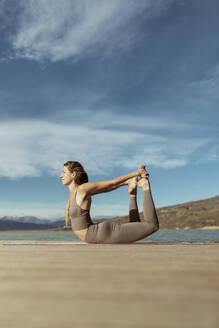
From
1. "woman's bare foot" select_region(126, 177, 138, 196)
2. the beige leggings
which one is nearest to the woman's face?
the beige leggings

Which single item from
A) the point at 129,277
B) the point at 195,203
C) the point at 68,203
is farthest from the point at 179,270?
the point at 195,203

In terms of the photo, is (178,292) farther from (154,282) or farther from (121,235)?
(121,235)

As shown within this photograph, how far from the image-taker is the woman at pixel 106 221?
5.27 metres

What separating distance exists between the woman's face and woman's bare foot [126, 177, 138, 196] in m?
1.14

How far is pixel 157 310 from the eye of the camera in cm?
129

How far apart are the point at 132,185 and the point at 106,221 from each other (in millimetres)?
1061

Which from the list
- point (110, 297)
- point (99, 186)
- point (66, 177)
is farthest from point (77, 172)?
point (110, 297)

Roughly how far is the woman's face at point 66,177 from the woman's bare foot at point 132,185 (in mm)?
1142

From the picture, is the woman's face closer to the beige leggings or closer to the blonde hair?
the blonde hair

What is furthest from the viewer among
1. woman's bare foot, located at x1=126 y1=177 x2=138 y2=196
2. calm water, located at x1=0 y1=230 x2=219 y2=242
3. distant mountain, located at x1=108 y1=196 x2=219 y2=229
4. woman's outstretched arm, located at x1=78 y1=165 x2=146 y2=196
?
distant mountain, located at x1=108 y1=196 x2=219 y2=229

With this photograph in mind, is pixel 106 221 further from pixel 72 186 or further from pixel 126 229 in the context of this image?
pixel 72 186

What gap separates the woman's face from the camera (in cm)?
584

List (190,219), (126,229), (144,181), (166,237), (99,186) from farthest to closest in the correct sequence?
(190,219), (166,237), (144,181), (99,186), (126,229)

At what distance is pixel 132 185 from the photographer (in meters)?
6.00
